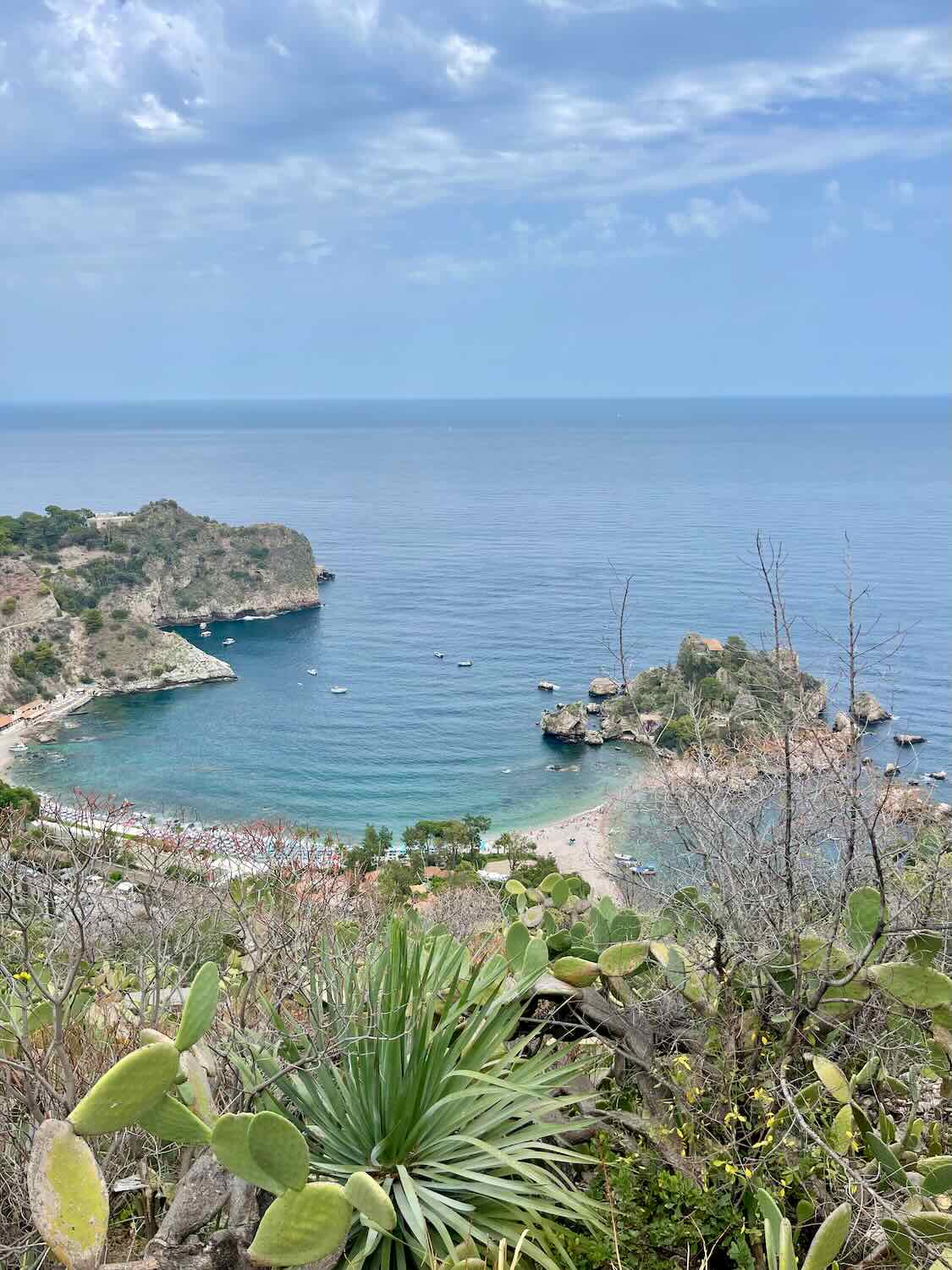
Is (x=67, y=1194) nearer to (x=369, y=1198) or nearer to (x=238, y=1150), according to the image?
(x=238, y=1150)

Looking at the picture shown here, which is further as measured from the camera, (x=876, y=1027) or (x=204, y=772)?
(x=204, y=772)

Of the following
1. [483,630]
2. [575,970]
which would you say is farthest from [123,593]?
[575,970]

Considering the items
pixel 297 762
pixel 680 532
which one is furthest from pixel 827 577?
pixel 297 762

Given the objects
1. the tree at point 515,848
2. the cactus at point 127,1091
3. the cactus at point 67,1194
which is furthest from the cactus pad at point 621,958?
the tree at point 515,848

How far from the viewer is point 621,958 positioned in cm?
397

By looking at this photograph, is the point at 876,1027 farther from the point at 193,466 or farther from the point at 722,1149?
the point at 193,466

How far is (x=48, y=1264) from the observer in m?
3.27

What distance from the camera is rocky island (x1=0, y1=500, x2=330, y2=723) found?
59844 millimetres

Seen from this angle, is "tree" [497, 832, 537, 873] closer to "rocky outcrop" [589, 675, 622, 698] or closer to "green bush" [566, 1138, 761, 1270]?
"rocky outcrop" [589, 675, 622, 698]

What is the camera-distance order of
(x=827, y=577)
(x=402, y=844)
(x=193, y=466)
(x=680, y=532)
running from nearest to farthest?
(x=402, y=844), (x=827, y=577), (x=680, y=532), (x=193, y=466)

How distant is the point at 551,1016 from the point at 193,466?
17901 cm

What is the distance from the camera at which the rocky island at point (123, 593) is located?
2356 inches

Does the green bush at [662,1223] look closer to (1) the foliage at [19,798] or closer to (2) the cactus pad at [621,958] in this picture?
(2) the cactus pad at [621,958]

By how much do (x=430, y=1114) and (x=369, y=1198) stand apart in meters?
0.77
